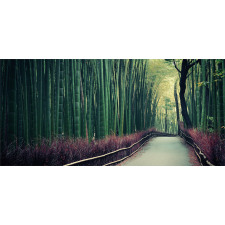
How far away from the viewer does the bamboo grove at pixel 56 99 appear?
2986 mm

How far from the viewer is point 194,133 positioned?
4.52 meters

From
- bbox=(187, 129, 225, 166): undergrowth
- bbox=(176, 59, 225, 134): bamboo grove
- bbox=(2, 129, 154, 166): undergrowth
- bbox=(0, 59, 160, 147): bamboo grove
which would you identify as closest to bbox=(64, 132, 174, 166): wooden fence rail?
bbox=(2, 129, 154, 166): undergrowth

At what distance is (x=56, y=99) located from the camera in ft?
10.4

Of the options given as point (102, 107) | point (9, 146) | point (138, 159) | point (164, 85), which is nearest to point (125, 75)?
point (102, 107)

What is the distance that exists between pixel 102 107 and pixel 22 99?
3.63 ft

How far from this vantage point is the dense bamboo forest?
298 cm

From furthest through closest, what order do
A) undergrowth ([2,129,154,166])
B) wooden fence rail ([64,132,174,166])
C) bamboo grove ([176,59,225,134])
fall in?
bamboo grove ([176,59,225,134])
wooden fence rail ([64,132,174,166])
undergrowth ([2,129,154,166])

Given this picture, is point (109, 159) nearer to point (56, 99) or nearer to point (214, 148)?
point (56, 99)

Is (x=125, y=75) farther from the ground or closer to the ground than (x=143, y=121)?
farther from the ground

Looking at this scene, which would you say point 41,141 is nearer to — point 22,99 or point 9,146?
point 9,146

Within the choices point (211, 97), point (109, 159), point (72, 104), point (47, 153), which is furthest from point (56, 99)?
point (211, 97)

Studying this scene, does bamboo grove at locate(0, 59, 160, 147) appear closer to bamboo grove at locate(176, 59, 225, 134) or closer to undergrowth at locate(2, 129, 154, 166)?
undergrowth at locate(2, 129, 154, 166)

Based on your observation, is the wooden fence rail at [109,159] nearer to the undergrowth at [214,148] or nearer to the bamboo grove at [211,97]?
the undergrowth at [214,148]

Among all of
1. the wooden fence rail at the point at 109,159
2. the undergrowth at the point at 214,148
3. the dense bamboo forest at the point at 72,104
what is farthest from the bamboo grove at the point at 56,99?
the undergrowth at the point at 214,148
